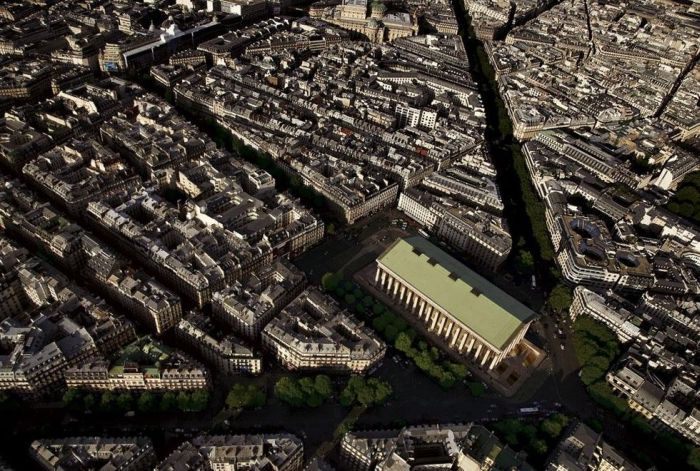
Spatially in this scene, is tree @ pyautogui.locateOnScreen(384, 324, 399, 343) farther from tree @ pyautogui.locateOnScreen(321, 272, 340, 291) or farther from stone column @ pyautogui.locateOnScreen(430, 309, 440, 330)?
tree @ pyautogui.locateOnScreen(321, 272, 340, 291)

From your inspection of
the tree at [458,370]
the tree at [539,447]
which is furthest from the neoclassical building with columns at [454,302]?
the tree at [539,447]

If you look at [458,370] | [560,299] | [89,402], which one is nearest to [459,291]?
[458,370]

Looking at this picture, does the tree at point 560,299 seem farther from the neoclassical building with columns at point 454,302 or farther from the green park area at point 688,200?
the green park area at point 688,200

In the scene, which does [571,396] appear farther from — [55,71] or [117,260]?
[55,71]

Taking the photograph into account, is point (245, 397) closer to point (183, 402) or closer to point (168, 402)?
point (183, 402)

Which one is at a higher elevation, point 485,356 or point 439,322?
point 439,322

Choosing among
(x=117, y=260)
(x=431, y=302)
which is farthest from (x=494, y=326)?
(x=117, y=260)
